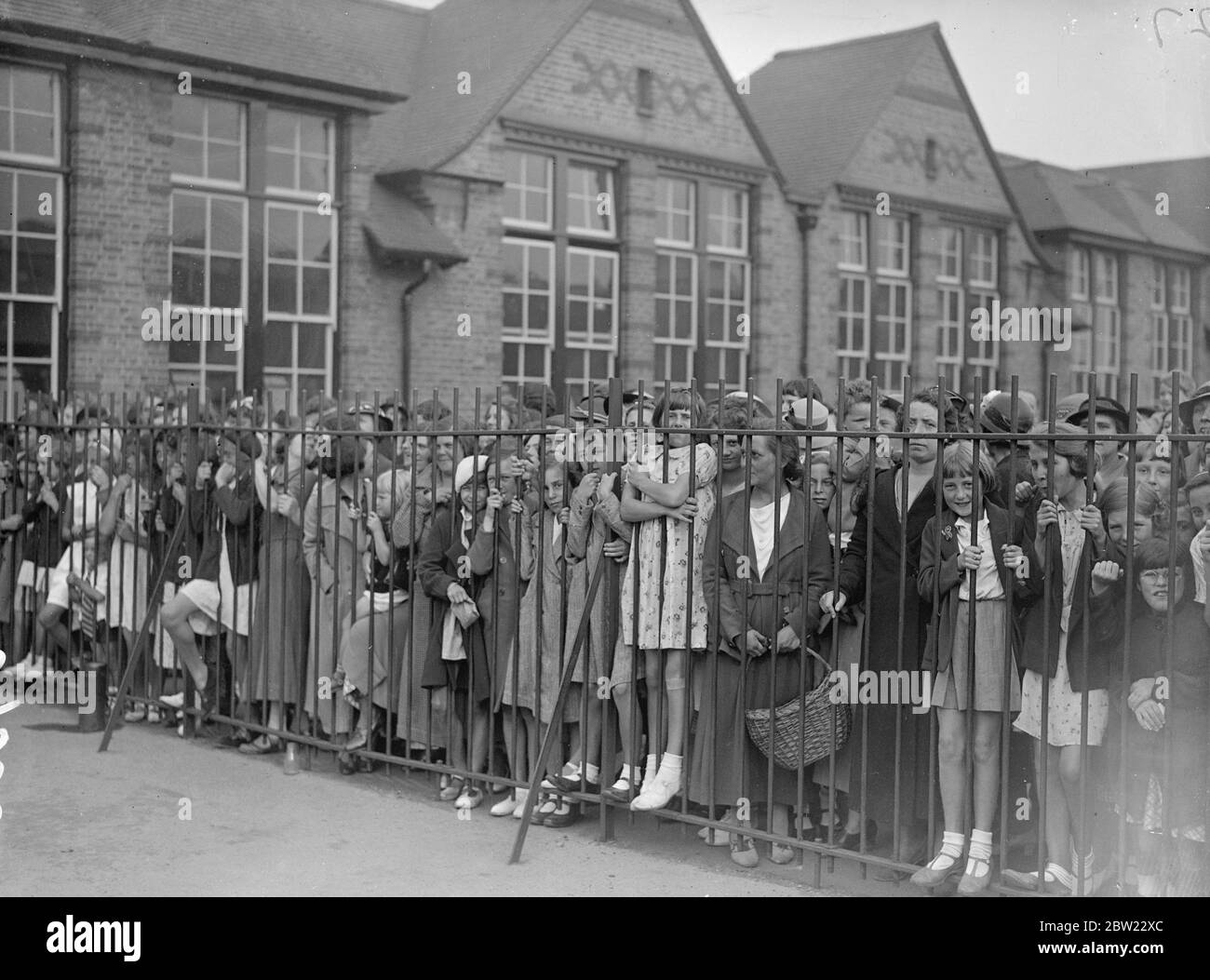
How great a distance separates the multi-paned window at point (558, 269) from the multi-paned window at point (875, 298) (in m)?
5.27

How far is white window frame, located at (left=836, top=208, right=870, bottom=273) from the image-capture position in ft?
78.3

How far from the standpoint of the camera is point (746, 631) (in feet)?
17.9

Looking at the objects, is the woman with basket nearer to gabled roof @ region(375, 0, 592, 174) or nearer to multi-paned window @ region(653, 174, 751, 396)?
gabled roof @ region(375, 0, 592, 174)

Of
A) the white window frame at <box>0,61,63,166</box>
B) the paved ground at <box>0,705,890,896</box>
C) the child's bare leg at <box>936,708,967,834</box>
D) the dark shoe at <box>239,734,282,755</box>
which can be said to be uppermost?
the white window frame at <box>0,61,63,166</box>

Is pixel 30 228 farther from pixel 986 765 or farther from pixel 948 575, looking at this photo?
pixel 986 765

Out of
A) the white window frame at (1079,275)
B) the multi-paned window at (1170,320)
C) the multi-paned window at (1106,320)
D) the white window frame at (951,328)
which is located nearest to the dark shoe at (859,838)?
the white window frame at (951,328)

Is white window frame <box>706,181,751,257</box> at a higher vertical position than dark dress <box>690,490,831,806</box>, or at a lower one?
higher

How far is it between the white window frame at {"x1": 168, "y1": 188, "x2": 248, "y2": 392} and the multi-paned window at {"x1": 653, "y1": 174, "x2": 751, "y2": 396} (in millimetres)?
6825

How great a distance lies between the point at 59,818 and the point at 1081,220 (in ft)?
84.9

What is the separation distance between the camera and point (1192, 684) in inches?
177

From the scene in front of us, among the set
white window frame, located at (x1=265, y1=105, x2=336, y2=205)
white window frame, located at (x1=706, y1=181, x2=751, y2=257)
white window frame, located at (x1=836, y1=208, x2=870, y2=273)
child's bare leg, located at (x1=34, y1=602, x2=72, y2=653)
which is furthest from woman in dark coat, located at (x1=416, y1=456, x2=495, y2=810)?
white window frame, located at (x1=836, y1=208, x2=870, y2=273)

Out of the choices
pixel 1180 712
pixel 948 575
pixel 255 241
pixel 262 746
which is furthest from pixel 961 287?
pixel 1180 712
